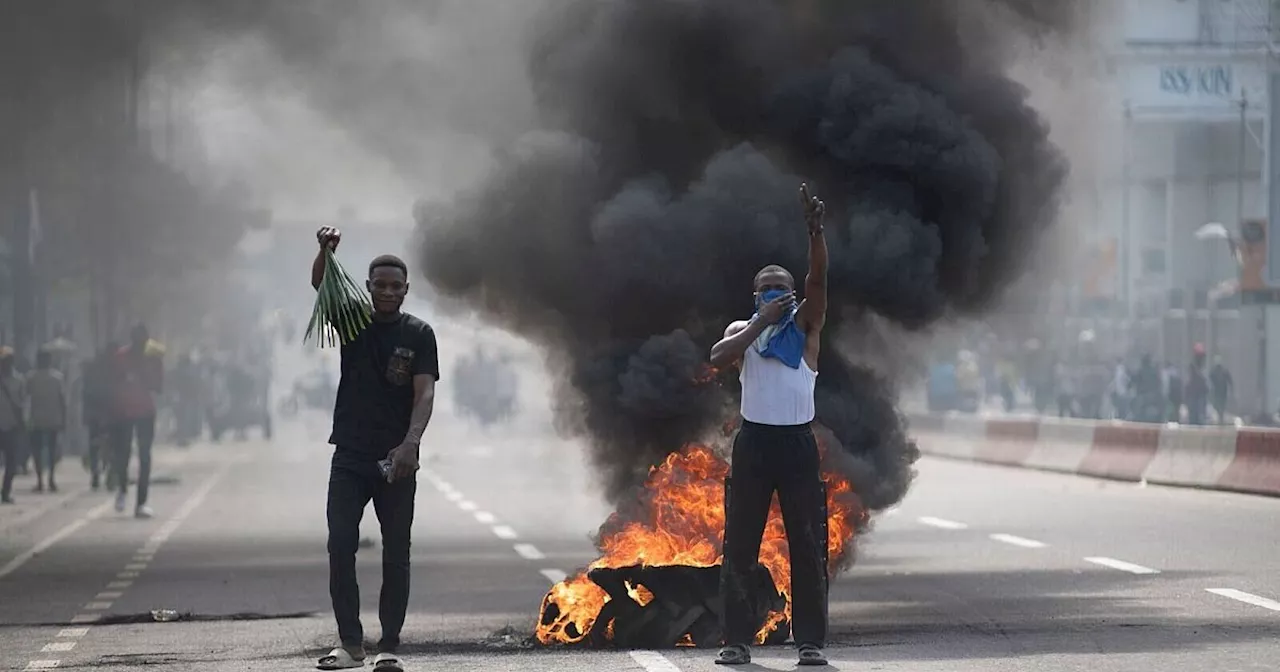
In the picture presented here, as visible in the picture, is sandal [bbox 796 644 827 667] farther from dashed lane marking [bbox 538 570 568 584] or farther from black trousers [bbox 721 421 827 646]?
dashed lane marking [bbox 538 570 568 584]

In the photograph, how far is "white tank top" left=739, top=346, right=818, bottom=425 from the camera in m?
9.02

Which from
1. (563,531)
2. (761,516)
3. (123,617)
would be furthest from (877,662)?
(563,531)

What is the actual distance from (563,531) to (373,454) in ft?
33.6

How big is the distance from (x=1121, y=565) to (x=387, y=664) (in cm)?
673

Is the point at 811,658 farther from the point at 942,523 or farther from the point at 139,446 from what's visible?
the point at 139,446

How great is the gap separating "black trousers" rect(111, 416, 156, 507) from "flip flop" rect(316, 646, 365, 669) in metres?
12.9

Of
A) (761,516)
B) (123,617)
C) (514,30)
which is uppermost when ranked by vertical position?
(514,30)

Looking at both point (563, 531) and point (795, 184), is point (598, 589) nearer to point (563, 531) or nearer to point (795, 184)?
point (795, 184)

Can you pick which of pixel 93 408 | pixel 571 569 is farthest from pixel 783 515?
pixel 93 408

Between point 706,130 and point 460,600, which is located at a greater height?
point 706,130

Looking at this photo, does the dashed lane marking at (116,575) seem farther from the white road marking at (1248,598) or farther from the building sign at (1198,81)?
the building sign at (1198,81)

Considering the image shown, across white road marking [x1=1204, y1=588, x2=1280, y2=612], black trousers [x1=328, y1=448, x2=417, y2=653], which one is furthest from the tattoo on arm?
white road marking [x1=1204, y1=588, x2=1280, y2=612]

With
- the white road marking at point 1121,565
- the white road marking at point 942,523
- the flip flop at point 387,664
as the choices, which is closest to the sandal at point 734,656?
the flip flop at point 387,664

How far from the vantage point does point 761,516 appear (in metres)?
9.18
